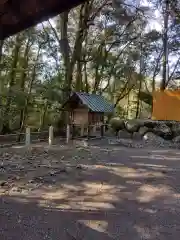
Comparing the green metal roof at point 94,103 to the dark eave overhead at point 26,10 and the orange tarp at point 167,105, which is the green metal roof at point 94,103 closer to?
the orange tarp at point 167,105

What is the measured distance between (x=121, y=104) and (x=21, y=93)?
14959mm

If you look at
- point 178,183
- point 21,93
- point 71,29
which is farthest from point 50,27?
point 178,183

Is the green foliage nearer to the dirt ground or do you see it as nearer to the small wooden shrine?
the small wooden shrine

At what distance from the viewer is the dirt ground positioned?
3969 mm

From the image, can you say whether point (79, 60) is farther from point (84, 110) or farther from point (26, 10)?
point (26, 10)

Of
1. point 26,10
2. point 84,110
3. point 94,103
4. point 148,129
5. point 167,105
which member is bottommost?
point 148,129

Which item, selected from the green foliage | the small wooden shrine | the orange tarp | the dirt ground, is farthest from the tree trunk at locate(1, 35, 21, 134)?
the dirt ground

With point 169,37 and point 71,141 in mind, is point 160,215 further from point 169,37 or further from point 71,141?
point 169,37

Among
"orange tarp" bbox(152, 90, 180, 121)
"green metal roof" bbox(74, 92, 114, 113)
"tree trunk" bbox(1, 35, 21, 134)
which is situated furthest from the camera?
"tree trunk" bbox(1, 35, 21, 134)

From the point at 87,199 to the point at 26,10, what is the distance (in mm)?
4195

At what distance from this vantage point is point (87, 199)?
5145 millimetres

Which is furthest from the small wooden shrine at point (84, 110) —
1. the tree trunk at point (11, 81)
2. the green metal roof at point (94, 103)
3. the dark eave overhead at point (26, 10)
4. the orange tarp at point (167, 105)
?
the dark eave overhead at point (26, 10)

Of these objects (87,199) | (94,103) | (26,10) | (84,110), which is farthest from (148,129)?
(26,10)

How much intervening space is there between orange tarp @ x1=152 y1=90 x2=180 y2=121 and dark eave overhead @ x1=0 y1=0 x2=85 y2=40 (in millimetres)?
15044
